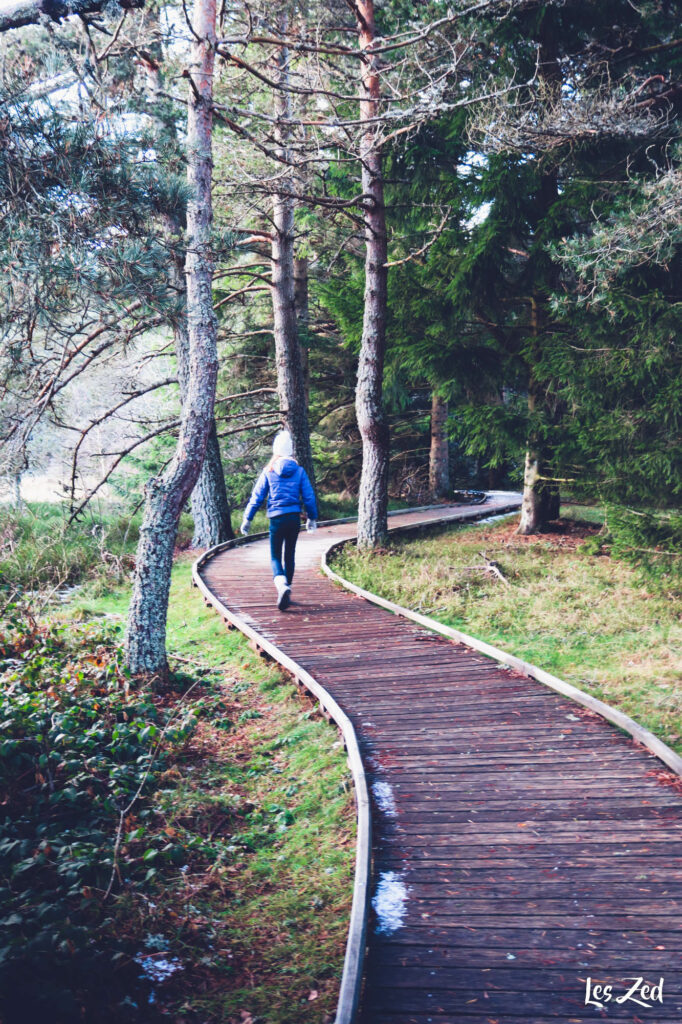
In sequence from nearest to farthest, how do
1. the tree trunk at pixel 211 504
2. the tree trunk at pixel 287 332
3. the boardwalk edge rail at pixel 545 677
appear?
the boardwalk edge rail at pixel 545 677 → the tree trunk at pixel 211 504 → the tree trunk at pixel 287 332

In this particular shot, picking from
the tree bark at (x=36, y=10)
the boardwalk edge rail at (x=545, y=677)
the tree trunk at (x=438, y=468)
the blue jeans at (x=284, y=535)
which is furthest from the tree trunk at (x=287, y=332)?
the tree bark at (x=36, y=10)

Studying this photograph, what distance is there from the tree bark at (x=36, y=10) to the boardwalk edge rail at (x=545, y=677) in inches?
285

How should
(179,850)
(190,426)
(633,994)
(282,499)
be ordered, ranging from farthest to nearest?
(282,499) < (190,426) < (179,850) < (633,994)

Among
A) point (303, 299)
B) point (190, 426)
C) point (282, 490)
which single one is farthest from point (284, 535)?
point (303, 299)

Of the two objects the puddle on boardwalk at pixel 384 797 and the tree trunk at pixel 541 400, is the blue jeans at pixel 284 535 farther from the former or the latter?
the tree trunk at pixel 541 400

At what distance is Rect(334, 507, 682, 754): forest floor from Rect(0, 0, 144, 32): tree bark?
7630mm

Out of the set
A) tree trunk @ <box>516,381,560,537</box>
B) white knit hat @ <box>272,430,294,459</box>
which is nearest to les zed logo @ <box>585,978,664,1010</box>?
white knit hat @ <box>272,430,294,459</box>

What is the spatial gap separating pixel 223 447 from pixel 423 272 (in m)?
9.54

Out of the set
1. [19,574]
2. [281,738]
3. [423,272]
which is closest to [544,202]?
[423,272]

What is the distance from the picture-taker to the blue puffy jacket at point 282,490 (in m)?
10.6

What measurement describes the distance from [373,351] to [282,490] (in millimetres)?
5322

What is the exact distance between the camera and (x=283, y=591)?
35.9 ft

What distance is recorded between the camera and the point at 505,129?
10.7m

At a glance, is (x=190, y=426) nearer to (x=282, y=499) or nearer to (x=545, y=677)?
(x=282, y=499)
